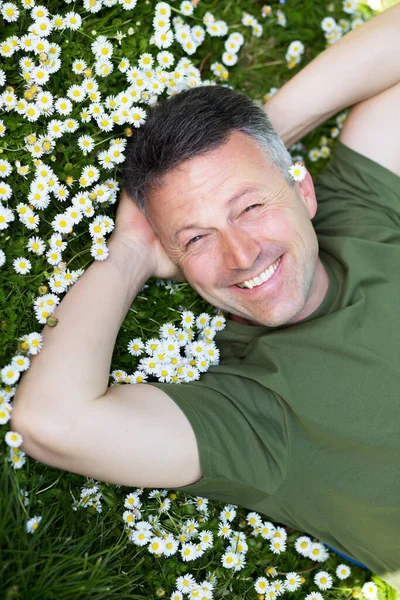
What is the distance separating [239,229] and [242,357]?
0.74 meters

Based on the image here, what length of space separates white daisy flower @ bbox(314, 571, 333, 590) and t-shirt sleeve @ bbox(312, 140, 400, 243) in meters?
1.83

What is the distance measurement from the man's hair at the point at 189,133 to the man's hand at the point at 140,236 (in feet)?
0.22

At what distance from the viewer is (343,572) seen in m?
3.81

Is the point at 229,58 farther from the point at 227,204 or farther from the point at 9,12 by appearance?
the point at 227,204

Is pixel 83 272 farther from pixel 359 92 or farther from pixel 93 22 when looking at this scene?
pixel 359 92

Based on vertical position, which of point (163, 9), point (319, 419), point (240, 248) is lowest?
point (319, 419)

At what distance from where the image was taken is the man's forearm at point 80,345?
9.02ft

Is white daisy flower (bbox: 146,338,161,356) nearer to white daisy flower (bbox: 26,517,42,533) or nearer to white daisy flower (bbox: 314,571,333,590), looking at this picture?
white daisy flower (bbox: 26,517,42,533)

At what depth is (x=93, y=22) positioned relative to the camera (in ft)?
11.8

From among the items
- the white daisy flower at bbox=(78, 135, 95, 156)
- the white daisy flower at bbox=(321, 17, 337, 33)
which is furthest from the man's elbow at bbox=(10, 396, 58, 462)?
the white daisy flower at bbox=(321, 17, 337, 33)

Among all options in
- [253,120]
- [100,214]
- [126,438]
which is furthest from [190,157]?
[126,438]

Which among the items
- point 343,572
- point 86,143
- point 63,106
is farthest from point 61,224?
point 343,572

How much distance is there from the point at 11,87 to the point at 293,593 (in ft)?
9.69

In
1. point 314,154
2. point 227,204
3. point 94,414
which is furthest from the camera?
point 314,154
